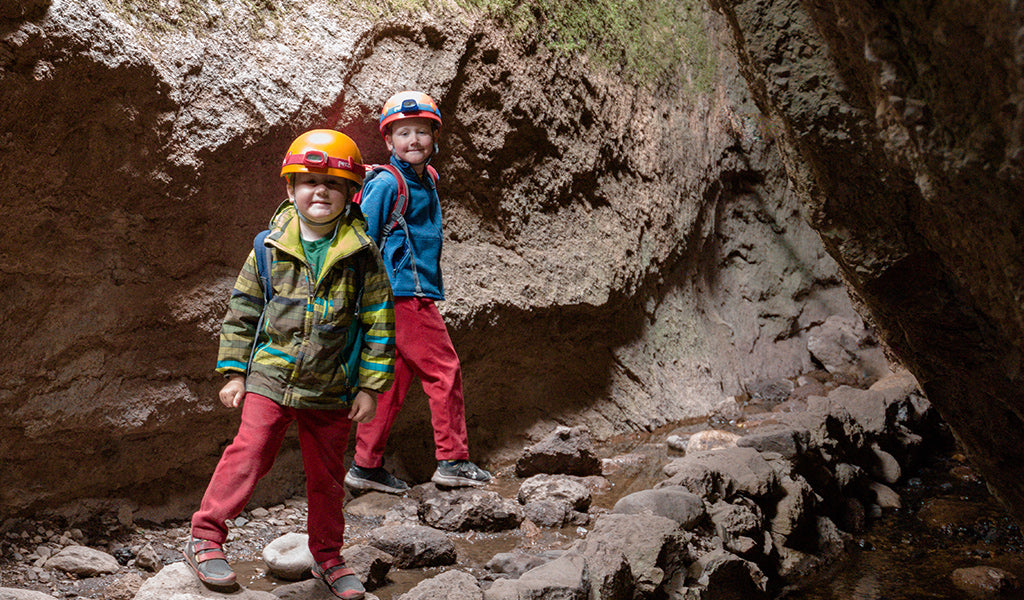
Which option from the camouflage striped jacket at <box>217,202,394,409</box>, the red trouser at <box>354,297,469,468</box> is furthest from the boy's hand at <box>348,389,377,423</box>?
the red trouser at <box>354,297,469,468</box>

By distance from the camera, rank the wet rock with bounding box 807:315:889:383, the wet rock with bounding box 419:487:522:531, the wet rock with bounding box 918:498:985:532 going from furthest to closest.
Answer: the wet rock with bounding box 807:315:889:383
the wet rock with bounding box 918:498:985:532
the wet rock with bounding box 419:487:522:531

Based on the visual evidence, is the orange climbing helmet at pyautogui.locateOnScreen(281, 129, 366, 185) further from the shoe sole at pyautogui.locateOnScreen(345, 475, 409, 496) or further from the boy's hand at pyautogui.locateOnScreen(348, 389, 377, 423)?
the shoe sole at pyautogui.locateOnScreen(345, 475, 409, 496)

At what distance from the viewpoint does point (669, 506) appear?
320 centimetres

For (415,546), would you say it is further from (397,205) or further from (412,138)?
(412,138)

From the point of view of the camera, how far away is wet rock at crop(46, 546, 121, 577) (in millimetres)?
2805

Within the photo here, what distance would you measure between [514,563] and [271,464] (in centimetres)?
94

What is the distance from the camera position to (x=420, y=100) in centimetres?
354

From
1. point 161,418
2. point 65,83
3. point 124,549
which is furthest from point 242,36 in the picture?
point 124,549

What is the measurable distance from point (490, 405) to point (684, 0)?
4.38 m

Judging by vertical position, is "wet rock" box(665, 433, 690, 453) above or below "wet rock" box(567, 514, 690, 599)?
above

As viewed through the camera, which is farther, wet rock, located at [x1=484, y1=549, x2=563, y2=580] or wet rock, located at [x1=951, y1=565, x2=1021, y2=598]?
wet rock, located at [x1=951, y1=565, x2=1021, y2=598]

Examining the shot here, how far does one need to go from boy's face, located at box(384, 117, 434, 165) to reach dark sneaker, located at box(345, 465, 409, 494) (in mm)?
1472

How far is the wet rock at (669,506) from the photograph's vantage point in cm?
316

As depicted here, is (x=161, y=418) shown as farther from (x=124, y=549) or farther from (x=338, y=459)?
(x=338, y=459)
